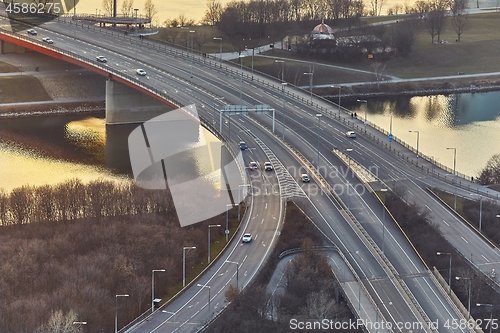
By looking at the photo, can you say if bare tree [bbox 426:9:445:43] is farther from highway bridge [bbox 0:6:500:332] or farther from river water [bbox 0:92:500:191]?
highway bridge [bbox 0:6:500:332]

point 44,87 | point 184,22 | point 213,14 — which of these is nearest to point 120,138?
point 44,87

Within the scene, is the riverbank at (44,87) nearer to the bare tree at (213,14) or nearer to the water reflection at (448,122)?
the water reflection at (448,122)

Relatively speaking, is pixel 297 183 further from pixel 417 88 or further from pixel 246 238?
pixel 417 88

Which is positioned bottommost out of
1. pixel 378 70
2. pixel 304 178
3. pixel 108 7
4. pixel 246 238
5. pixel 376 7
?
pixel 246 238

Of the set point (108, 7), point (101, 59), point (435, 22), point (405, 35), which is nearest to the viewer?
point (101, 59)

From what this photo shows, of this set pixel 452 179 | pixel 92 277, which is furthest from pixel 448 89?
pixel 92 277

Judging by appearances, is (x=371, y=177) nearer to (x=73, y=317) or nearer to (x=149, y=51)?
(x=73, y=317)

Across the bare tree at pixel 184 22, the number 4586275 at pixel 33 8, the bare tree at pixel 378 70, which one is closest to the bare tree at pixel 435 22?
the bare tree at pixel 378 70
